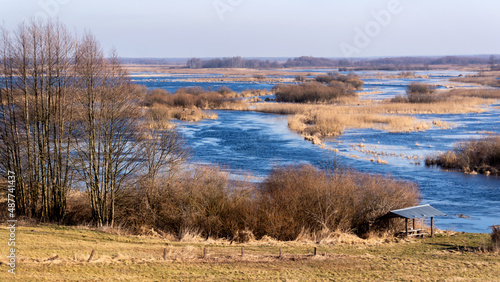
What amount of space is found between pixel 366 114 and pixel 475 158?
988 inches

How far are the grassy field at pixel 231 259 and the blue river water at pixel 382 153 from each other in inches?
279

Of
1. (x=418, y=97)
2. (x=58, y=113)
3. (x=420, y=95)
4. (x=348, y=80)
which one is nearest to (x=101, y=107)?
(x=58, y=113)

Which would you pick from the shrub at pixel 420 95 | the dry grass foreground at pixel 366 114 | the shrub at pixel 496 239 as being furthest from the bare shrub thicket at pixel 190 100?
the shrub at pixel 496 239

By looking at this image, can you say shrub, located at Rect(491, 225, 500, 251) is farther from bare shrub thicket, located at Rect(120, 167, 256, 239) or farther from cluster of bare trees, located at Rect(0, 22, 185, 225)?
cluster of bare trees, located at Rect(0, 22, 185, 225)

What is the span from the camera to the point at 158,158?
1122 inches

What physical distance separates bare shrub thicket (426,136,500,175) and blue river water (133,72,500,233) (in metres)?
1.47

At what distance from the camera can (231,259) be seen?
1844 centimetres

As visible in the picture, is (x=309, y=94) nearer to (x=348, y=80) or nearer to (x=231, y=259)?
(x=348, y=80)

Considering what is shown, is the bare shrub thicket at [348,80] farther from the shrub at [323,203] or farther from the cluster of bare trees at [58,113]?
the cluster of bare trees at [58,113]

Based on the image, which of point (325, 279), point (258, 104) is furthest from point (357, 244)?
point (258, 104)

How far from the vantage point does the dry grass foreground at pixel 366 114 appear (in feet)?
185

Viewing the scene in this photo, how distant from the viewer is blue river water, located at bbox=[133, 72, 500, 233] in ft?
98.9

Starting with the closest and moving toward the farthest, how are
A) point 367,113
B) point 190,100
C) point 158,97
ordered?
point 367,113, point 158,97, point 190,100

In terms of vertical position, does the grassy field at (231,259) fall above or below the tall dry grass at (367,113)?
below
